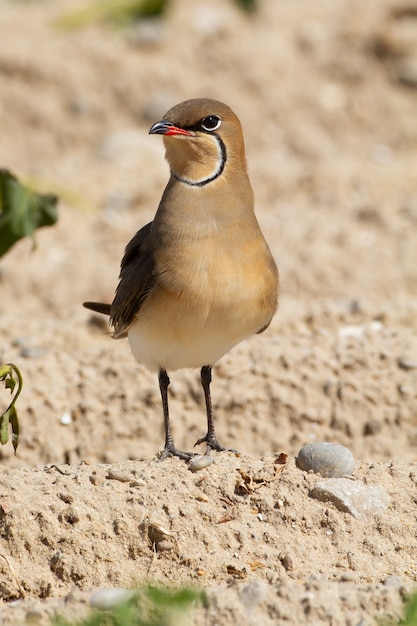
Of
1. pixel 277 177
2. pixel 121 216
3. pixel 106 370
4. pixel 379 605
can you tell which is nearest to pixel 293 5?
pixel 277 177

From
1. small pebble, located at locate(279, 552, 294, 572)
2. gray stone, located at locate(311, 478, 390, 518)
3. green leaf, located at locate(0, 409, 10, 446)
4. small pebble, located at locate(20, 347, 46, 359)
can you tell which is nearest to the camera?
small pebble, located at locate(279, 552, 294, 572)

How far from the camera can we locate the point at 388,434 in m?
5.66

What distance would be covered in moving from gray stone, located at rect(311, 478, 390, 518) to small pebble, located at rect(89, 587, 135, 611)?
40.7 inches

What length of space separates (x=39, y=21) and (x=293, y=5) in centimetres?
302

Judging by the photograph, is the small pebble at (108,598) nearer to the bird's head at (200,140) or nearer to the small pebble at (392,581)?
the small pebble at (392,581)

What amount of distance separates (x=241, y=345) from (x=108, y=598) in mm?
2899

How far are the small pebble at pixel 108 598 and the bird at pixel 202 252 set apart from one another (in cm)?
131

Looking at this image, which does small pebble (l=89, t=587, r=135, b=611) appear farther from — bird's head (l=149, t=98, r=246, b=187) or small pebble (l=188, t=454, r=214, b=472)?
bird's head (l=149, t=98, r=246, b=187)

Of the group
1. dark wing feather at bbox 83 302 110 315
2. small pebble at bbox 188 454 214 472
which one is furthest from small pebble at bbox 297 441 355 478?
dark wing feather at bbox 83 302 110 315

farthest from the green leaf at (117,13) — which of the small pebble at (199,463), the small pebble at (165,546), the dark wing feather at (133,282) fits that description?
the small pebble at (165,546)

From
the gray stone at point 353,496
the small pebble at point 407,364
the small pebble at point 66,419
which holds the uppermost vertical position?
the small pebble at point 407,364

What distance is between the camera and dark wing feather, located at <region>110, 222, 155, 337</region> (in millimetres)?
4723

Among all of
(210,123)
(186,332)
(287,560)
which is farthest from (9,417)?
(210,123)

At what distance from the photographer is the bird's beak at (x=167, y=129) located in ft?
14.9
